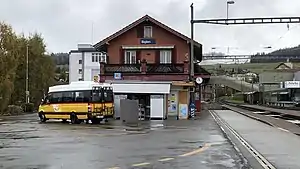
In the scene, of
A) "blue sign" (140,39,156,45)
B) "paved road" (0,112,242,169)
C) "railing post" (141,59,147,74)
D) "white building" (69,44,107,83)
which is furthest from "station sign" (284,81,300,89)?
"paved road" (0,112,242,169)

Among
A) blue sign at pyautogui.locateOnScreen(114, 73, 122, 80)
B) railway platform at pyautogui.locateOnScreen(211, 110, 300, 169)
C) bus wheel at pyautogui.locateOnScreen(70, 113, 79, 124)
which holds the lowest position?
railway platform at pyautogui.locateOnScreen(211, 110, 300, 169)

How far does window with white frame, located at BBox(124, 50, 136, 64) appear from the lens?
49.3 m

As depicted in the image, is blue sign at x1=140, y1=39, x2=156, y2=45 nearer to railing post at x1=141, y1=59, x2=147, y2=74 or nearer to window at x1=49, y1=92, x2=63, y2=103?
railing post at x1=141, y1=59, x2=147, y2=74

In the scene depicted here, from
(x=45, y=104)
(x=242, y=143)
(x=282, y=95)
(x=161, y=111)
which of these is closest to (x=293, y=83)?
(x=282, y=95)

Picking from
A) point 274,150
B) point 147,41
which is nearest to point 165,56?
point 147,41

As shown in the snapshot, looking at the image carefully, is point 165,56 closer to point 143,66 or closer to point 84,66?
point 143,66

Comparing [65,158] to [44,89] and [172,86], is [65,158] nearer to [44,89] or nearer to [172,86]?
[172,86]

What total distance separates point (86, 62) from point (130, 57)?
59.5 metres

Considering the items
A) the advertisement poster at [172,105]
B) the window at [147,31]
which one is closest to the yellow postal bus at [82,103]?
the advertisement poster at [172,105]

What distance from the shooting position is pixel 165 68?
151 ft

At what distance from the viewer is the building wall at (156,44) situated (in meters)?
48.9

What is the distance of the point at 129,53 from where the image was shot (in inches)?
1957

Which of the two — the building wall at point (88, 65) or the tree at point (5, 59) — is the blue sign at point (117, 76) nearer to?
the tree at point (5, 59)

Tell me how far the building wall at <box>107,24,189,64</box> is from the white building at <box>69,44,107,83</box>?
43.4 m
